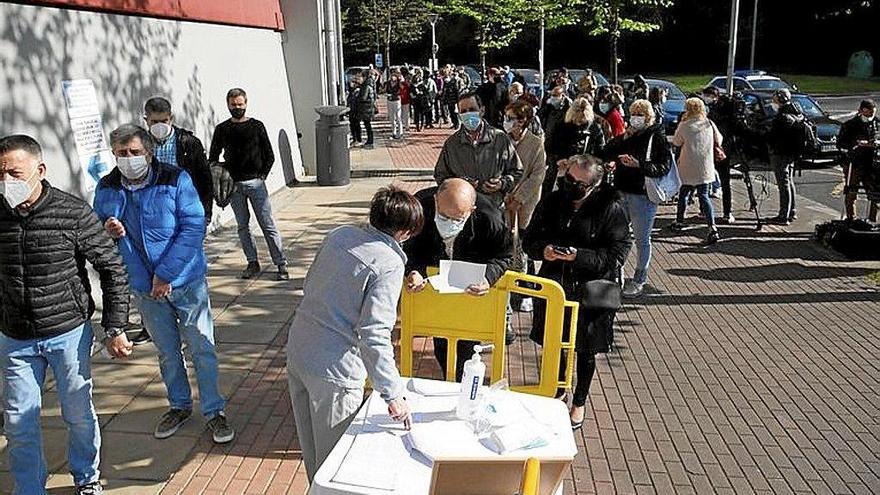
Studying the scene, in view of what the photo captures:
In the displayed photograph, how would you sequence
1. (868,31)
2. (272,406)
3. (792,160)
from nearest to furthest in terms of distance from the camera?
(272,406), (792,160), (868,31)

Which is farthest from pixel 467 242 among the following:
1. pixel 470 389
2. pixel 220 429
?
pixel 220 429

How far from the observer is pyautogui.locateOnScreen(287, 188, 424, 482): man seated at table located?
3016 millimetres

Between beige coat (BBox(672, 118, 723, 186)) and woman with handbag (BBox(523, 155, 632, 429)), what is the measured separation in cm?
487

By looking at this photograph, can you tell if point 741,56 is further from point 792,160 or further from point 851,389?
point 851,389

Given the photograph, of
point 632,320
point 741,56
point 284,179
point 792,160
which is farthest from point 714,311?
point 741,56

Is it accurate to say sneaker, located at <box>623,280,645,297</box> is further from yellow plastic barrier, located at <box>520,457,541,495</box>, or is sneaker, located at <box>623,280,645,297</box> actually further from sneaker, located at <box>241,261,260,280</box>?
yellow plastic barrier, located at <box>520,457,541,495</box>

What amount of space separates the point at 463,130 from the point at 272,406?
110 inches

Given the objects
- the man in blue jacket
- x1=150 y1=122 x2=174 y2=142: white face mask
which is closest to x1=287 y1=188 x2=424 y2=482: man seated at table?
the man in blue jacket

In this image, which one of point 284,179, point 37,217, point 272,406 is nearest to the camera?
point 37,217

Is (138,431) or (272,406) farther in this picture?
(272,406)

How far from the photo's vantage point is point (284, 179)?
13.4 m

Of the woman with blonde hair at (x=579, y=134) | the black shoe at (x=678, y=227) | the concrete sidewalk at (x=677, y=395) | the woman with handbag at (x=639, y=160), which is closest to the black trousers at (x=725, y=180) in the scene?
the black shoe at (x=678, y=227)

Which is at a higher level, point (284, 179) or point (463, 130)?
point (463, 130)

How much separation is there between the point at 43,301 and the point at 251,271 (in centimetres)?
457
